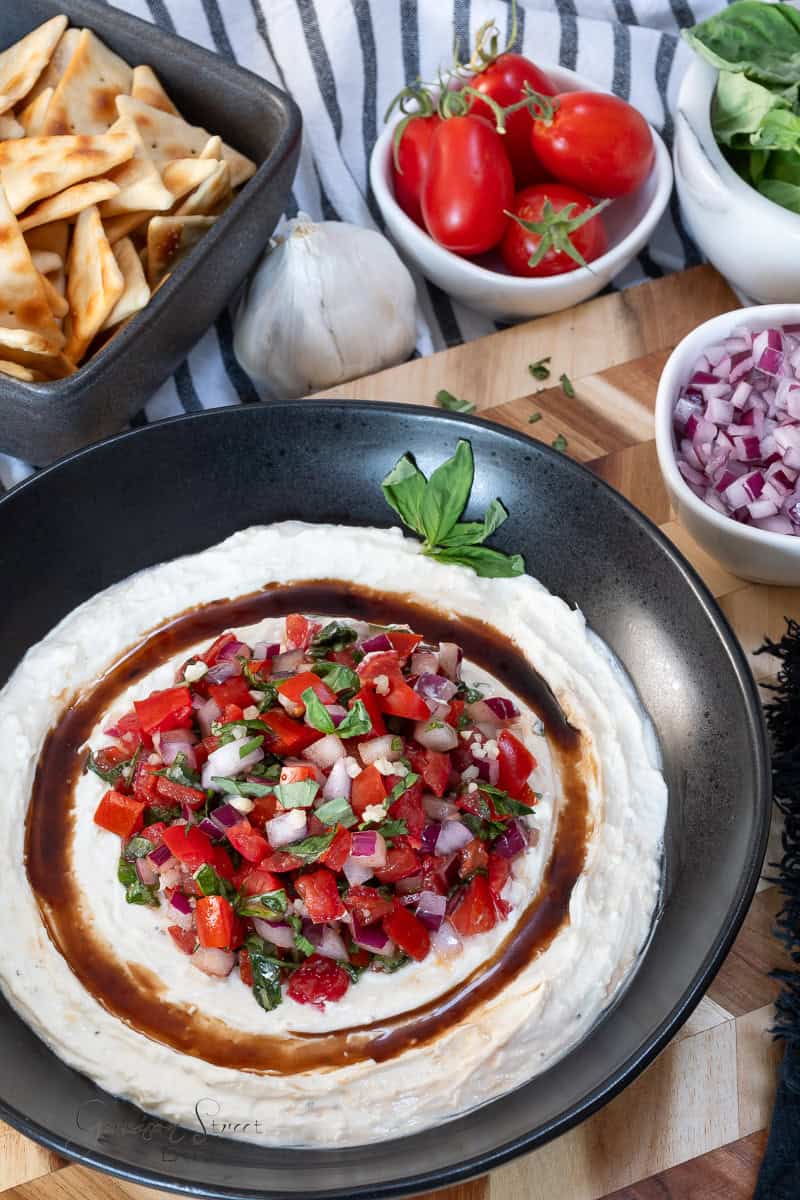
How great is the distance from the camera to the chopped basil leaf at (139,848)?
91.6 inches

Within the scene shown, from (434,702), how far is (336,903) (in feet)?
1.50

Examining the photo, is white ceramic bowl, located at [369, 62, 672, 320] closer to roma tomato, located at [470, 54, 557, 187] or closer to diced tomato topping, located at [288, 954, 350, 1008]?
roma tomato, located at [470, 54, 557, 187]

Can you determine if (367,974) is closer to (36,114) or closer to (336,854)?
(336,854)

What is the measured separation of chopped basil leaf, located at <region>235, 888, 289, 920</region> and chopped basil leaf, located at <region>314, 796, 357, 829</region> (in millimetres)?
155

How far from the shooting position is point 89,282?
2.94 metres

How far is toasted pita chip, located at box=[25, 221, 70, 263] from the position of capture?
3.05 meters

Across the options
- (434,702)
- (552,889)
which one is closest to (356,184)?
(434,702)

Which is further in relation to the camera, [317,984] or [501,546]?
[501,546]

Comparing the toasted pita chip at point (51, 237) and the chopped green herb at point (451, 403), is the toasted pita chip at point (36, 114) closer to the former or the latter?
the toasted pita chip at point (51, 237)

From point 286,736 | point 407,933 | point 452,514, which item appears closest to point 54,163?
point 452,514

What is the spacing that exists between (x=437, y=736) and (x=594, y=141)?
1.78 m

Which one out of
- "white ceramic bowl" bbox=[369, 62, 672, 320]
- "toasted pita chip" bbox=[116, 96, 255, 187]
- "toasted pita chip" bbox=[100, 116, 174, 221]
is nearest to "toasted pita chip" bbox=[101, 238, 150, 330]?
"toasted pita chip" bbox=[100, 116, 174, 221]

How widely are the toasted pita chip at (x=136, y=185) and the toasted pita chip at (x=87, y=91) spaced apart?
0.18m

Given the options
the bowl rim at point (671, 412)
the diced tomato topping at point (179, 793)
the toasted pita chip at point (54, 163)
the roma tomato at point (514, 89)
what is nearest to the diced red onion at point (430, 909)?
the diced tomato topping at point (179, 793)
